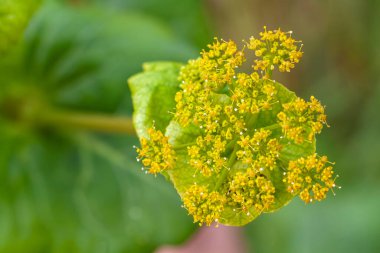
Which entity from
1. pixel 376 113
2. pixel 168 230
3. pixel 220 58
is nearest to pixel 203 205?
pixel 220 58

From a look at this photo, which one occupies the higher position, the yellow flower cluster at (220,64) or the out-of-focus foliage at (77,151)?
the out-of-focus foliage at (77,151)

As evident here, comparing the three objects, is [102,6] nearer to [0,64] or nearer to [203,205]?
[0,64]

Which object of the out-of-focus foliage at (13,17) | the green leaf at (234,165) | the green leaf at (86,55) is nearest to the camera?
the green leaf at (234,165)

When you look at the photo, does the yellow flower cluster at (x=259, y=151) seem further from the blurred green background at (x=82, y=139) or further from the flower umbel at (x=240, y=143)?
the blurred green background at (x=82, y=139)

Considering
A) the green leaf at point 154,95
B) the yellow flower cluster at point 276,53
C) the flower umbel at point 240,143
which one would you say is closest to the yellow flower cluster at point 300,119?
the flower umbel at point 240,143

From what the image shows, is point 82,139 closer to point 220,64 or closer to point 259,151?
point 220,64

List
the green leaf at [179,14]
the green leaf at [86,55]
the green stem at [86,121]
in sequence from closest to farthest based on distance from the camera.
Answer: the green stem at [86,121] < the green leaf at [86,55] < the green leaf at [179,14]

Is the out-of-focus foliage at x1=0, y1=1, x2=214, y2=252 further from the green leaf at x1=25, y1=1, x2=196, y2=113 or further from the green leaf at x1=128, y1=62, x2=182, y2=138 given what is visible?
the green leaf at x1=128, y1=62, x2=182, y2=138

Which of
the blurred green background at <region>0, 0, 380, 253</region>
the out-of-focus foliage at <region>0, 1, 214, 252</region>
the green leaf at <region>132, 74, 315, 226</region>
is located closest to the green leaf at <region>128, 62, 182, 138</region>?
the green leaf at <region>132, 74, 315, 226</region>

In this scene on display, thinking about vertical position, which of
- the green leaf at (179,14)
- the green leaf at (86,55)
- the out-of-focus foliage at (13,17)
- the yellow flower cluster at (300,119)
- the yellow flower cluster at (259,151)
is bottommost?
the yellow flower cluster at (259,151)
